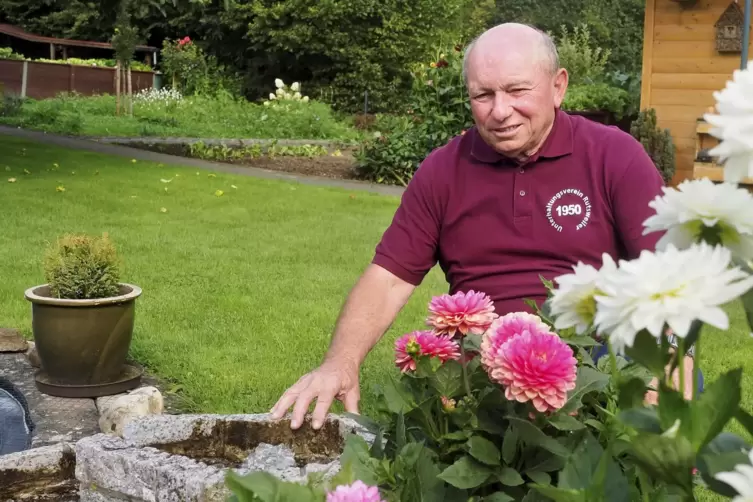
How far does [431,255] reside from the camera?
2695 mm

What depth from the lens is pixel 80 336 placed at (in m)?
3.93

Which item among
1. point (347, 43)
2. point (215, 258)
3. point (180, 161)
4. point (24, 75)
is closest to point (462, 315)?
point (215, 258)

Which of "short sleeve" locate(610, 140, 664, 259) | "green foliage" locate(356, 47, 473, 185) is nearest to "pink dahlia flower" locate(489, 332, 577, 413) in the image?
"short sleeve" locate(610, 140, 664, 259)

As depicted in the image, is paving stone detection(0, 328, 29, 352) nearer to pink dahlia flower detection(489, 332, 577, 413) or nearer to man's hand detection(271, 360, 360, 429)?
man's hand detection(271, 360, 360, 429)

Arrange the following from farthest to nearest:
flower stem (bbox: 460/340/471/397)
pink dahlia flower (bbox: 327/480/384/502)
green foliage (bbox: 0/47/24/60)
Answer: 1. green foliage (bbox: 0/47/24/60)
2. flower stem (bbox: 460/340/471/397)
3. pink dahlia flower (bbox: 327/480/384/502)

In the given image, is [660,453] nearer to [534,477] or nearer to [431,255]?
[534,477]

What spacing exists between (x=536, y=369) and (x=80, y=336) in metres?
3.12

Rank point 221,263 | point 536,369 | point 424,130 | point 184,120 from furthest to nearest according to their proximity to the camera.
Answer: point 184,120
point 424,130
point 221,263
point 536,369

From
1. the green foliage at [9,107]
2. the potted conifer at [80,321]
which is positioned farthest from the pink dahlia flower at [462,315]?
the green foliage at [9,107]

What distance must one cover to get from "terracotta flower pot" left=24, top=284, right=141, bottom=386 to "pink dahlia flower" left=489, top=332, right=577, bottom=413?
304 cm

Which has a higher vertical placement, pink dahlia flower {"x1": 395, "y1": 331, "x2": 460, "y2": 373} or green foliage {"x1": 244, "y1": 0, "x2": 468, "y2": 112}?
green foliage {"x1": 244, "y1": 0, "x2": 468, "y2": 112}

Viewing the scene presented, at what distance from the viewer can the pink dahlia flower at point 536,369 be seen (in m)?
1.18

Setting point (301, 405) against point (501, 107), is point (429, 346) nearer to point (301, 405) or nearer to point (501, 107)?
point (301, 405)

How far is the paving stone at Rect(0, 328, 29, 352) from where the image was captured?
4.52m
